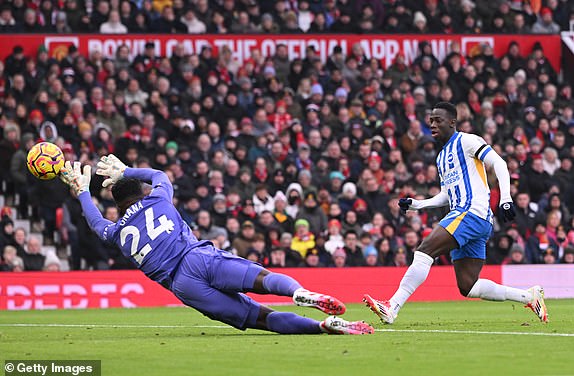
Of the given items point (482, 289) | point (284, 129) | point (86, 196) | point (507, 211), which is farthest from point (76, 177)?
point (284, 129)

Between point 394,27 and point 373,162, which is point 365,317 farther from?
point 394,27

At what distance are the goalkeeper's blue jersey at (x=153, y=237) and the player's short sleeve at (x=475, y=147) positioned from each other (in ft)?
10.8

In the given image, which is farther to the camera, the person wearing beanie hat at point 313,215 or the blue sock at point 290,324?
the person wearing beanie hat at point 313,215

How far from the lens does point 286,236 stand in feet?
71.7

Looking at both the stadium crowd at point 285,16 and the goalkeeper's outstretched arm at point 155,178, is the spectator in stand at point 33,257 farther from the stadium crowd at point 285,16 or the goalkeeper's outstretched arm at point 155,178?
the goalkeeper's outstretched arm at point 155,178

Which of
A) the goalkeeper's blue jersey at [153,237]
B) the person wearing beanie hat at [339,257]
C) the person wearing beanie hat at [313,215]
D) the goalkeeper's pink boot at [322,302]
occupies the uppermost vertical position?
the goalkeeper's blue jersey at [153,237]

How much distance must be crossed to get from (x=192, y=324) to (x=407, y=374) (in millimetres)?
6976

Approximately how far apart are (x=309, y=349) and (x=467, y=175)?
4059mm

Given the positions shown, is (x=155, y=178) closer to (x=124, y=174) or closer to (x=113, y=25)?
(x=124, y=174)

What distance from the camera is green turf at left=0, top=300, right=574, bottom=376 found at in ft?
26.4

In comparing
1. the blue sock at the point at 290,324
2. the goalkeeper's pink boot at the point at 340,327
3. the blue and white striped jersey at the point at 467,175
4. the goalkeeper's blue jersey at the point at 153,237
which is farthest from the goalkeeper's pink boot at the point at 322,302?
the blue and white striped jersey at the point at 467,175

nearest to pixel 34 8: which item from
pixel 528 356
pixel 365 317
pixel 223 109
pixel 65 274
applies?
pixel 223 109

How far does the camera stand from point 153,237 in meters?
10.9

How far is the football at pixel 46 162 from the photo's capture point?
12227 millimetres
